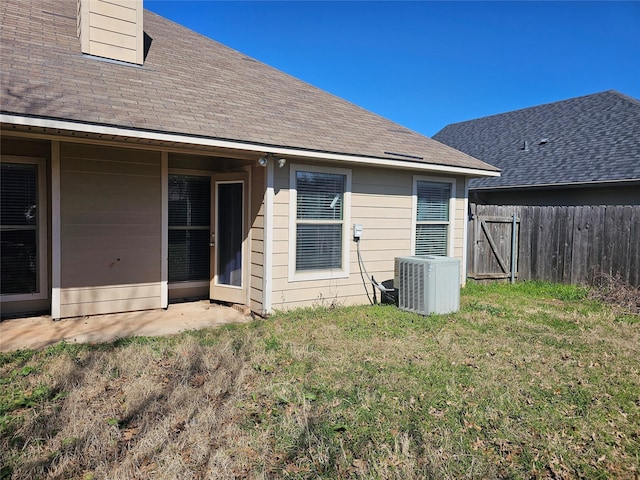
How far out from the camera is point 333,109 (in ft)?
29.5

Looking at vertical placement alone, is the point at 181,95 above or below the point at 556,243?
above

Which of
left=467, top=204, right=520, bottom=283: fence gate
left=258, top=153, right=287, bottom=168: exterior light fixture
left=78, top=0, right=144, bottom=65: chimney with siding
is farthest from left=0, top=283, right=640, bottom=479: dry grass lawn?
left=78, top=0, right=144, bottom=65: chimney with siding

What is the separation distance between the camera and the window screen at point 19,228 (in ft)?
20.5

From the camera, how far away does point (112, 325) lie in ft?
20.0

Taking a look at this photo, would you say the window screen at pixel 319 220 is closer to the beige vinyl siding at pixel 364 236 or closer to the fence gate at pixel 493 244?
the beige vinyl siding at pixel 364 236

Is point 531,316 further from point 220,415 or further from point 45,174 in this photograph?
point 45,174

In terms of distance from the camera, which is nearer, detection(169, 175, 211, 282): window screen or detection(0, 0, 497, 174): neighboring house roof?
detection(0, 0, 497, 174): neighboring house roof

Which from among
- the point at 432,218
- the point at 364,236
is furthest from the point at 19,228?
the point at 432,218

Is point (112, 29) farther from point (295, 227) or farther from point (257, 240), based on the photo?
point (295, 227)

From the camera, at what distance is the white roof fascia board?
457 centimetres

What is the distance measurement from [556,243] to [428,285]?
4646 millimetres

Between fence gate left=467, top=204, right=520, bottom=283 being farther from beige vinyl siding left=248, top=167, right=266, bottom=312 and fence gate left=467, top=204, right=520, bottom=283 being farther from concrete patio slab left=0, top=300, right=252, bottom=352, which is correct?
concrete patio slab left=0, top=300, right=252, bottom=352

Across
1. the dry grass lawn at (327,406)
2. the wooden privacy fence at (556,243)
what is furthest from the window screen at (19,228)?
the wooden privacy fence at (556,243)

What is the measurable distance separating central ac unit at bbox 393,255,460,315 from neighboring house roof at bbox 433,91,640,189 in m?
5.97
